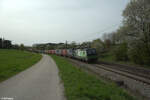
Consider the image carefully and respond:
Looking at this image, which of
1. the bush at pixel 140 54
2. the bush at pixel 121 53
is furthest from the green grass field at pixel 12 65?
the bush at pixel 121 53

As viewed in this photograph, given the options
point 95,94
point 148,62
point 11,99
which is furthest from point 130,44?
point 11,99

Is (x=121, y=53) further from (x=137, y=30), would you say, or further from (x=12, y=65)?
(x=12, y=65)

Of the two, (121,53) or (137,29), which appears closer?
(137,29)

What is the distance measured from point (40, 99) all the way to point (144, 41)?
16.4 metres

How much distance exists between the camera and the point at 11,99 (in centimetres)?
449

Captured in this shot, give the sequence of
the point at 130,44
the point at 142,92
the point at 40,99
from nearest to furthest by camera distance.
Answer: the point at 40,99
the point at 142,92
the point at 130,44

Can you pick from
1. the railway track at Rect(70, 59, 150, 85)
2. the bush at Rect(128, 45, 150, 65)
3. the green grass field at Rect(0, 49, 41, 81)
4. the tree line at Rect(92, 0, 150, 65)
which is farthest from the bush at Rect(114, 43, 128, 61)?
the green grass field at Rect(0, 49, 41, 81)

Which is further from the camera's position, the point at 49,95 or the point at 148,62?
the point at 148,62

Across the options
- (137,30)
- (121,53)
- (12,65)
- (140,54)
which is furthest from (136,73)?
(12,65)

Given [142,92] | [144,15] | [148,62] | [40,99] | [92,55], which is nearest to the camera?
[40,99]

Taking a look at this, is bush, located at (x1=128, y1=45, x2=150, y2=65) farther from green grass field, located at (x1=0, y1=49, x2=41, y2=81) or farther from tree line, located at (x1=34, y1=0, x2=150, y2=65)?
green grass field, located at (x1=0, y1=49, x2=41, y2=81)

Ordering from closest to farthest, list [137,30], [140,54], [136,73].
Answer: [136,73]
[140,54]
[137,30]

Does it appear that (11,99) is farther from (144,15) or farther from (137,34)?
(144,15)

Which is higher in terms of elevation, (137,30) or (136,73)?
(137,30)
